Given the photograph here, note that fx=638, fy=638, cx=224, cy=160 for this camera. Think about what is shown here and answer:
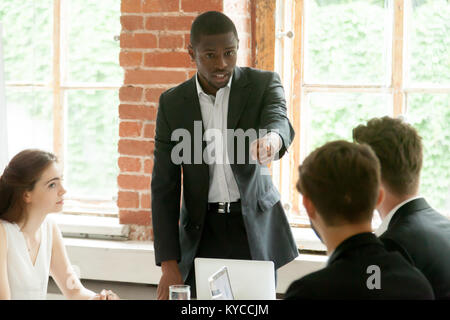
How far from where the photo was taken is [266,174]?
2459 mm

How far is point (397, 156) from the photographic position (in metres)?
1.78

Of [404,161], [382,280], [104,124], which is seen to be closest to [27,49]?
[104,124]

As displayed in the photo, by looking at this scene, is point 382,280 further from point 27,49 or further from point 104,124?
point 27,49

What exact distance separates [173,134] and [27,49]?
1.83 m

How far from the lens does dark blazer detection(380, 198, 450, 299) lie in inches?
63.2

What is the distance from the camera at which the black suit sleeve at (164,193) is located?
2.38 meters

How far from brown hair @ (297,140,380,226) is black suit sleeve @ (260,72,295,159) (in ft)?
2.44

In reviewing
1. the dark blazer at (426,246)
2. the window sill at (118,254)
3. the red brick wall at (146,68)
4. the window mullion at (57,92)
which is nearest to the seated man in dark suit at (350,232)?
the dark blazer at (426,246)

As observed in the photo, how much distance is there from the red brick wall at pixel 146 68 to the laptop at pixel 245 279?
5.00ft

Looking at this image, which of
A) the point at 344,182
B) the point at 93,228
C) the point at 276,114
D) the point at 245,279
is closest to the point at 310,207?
the point at 344,182

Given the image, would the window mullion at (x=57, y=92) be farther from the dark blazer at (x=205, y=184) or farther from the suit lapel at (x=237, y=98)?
the suit lapel at (x=237, y=98)

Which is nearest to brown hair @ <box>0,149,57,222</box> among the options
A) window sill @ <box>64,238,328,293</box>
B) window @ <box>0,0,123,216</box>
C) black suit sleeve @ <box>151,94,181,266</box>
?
black suit sleeve @ <box>151,94,181,266</box>

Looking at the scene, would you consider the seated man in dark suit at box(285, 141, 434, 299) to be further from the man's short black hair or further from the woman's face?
the woman's face

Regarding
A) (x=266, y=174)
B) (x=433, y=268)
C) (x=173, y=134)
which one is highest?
(x=173, y=134)
